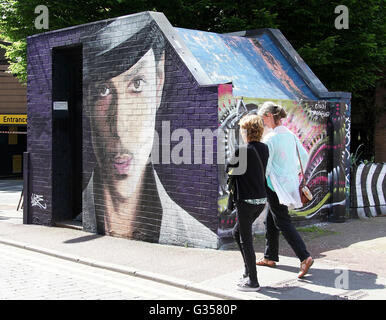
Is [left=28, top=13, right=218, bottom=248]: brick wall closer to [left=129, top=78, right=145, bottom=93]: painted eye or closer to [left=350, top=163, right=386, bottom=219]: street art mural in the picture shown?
[left=129, top=78, right=145, bottom=93]: painted eye

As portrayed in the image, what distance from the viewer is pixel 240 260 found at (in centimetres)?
720

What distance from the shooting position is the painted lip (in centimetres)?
934

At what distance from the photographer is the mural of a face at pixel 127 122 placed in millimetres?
8909

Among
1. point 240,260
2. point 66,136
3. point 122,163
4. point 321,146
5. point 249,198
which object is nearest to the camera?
point 249,198

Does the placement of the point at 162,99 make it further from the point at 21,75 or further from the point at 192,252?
the point at 21,75

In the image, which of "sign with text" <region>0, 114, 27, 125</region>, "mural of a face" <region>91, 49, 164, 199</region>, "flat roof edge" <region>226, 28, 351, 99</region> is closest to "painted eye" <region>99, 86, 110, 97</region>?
"mural of a face" <region>91, 49, 164, 199</region>

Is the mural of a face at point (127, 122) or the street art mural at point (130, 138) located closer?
the street art mural at point (130, 138)

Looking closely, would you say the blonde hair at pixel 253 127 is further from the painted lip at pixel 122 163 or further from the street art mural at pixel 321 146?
the painted lip at pixel 122 163

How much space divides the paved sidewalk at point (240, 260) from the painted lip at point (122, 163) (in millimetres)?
1242

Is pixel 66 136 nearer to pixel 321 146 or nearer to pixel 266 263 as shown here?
pixel 321 146

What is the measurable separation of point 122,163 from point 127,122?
2.46ft
